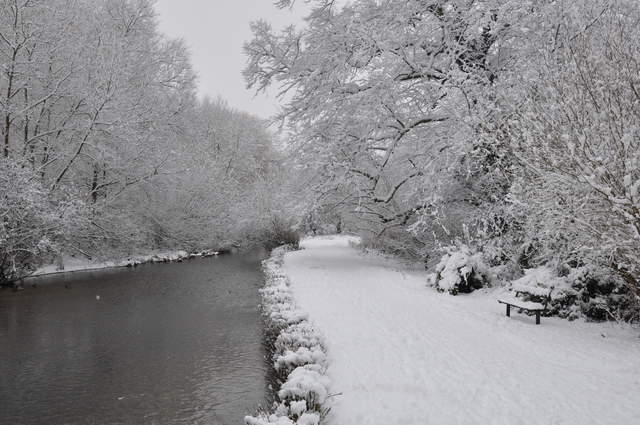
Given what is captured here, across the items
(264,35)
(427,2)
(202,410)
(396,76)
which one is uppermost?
(264,35)

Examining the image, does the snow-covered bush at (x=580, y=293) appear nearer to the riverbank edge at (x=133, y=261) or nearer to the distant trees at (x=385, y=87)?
the distant trees at (x=385, y=87)

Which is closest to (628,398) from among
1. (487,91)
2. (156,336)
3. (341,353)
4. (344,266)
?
(341,353)

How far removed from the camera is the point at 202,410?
221 inches

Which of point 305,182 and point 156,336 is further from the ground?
point 305,182

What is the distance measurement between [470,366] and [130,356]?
18.7ft

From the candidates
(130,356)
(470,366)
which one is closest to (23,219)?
(130,356)

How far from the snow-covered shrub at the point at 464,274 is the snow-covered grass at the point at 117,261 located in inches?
605

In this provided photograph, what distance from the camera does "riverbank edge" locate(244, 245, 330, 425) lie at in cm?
435

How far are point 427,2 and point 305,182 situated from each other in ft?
24.3

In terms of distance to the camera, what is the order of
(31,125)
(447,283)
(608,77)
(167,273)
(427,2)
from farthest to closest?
1. (31,125)
2. (167,273)
3. (427,2)
4. (447,283)
5. (608,77)

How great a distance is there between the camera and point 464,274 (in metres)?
10.6

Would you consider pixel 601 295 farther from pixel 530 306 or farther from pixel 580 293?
pixel 530 306

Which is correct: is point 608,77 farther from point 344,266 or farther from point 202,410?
point 344,266

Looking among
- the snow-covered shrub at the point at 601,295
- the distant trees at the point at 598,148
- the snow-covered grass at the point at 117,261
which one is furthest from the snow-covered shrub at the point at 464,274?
the snow-covered grass at the point at 117,261
